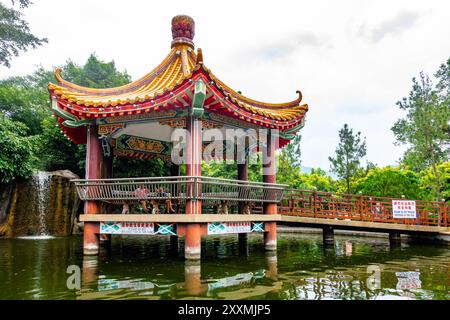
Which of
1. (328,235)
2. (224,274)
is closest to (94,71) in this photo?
(328,235)

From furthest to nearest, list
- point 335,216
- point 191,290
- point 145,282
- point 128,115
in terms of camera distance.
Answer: point 335,216
point 128,115
point 145,282
point 191,290

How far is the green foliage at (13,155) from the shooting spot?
16.3m

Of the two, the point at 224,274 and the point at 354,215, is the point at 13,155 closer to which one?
the point at 224,274

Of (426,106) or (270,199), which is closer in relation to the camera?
(270,199)

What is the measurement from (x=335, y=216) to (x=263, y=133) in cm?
438

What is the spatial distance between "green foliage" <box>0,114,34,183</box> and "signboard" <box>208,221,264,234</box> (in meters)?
11.5

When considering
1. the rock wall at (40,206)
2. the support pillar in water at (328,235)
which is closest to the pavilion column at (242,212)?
the support pillar in water at (328,235)

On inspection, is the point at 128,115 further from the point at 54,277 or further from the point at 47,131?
the point at 47,131

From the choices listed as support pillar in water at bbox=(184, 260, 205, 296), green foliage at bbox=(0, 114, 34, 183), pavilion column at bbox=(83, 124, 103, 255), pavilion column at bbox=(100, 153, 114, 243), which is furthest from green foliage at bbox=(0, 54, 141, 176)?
support pillar in water at bbox=(184, 260, 205, 296)

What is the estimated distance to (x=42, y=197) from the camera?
57.6 feet

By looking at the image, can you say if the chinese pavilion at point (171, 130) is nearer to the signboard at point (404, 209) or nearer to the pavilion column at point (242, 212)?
the pavilion column at point (242, 212)

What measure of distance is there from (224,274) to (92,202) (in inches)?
176
